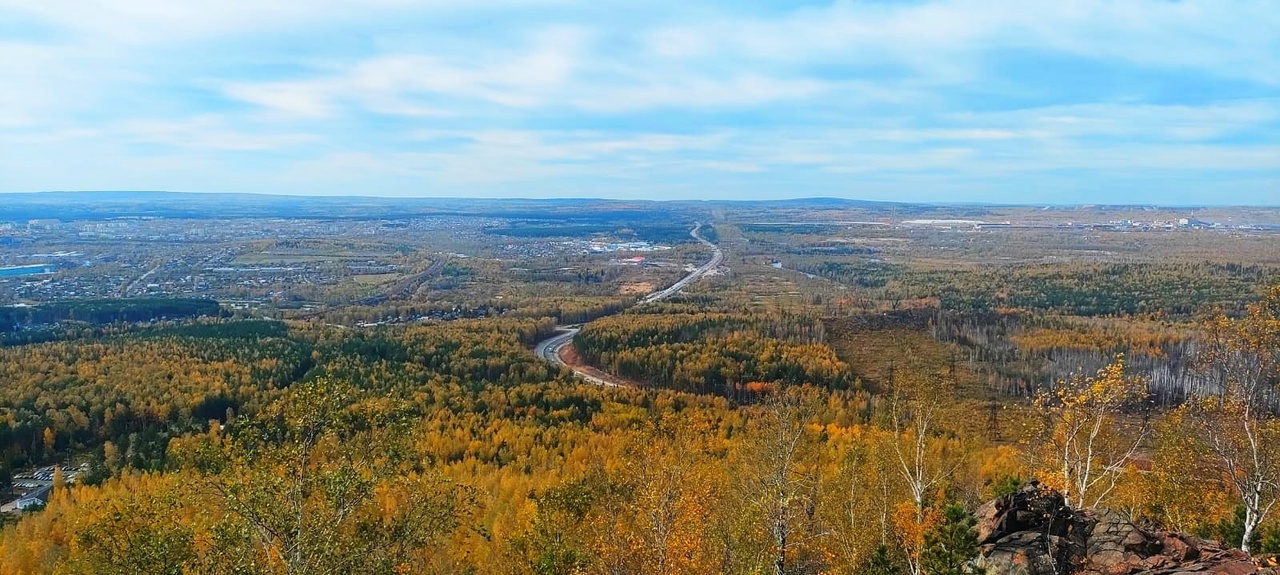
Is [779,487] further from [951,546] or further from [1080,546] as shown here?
[1080,546]

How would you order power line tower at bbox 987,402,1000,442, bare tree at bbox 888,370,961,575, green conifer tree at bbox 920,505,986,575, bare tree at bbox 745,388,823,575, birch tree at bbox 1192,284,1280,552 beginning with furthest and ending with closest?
power line tower at bbox 987,402,1000,442, bare tree at bbox 888,370,961,575, green conifer tree at bbox 920,505,986,575, bare tree at bbox 745,388,823,575, birch tree at bbox 1192,284,1280,552

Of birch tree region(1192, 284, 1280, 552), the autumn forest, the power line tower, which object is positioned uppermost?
birch tree region(1192, 284, 1280, 552)

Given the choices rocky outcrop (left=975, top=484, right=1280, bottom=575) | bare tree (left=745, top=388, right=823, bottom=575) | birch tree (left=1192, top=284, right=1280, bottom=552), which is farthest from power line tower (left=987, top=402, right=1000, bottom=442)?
rocky outcrop (left=975, top=484, right=1280, bottom=575)

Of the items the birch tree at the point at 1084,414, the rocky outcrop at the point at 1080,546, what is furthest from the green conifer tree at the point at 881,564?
the birch tree at the point at 1084,414

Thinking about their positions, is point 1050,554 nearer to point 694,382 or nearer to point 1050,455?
point 1050,455

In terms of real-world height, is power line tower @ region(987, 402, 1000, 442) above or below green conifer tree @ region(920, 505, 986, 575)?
below

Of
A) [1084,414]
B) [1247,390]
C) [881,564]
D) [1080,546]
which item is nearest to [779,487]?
[881,564]

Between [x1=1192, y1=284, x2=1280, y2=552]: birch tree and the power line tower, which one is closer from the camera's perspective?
[x1=1192, y1=284, x2=1280, y2=552]: birch tree

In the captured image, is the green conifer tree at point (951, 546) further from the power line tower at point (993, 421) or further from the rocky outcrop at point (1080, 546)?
the power line tower at point (993, 421)

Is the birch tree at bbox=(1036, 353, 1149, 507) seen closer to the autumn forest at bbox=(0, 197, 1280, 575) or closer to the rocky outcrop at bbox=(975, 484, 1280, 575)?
the autumn forest at bbox=(0, 197, 1280, 575)
